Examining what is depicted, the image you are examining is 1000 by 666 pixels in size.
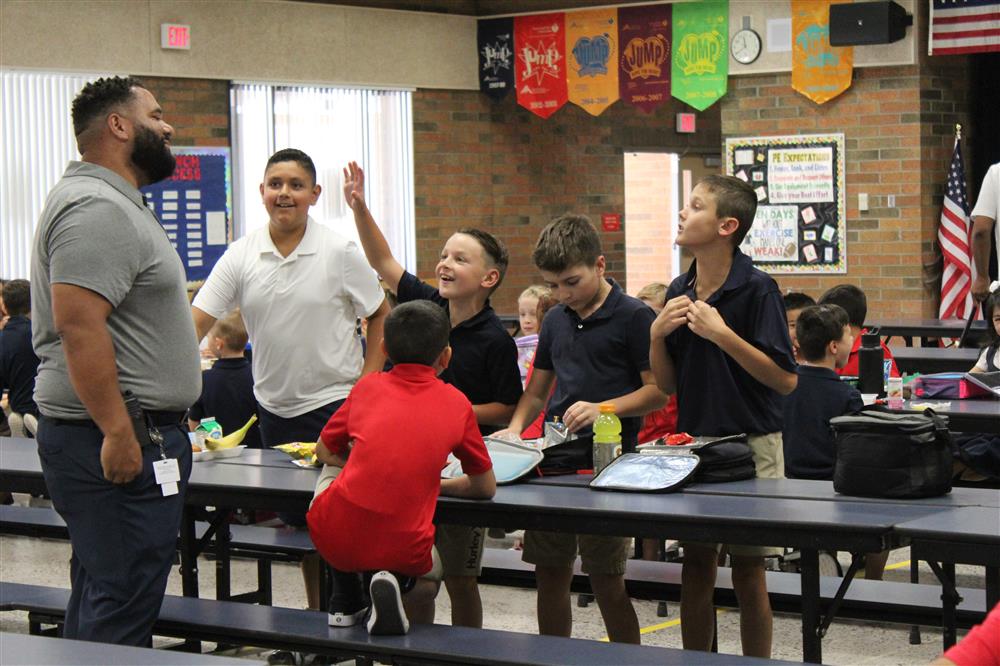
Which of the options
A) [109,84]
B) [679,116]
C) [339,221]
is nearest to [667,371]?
[109,84]

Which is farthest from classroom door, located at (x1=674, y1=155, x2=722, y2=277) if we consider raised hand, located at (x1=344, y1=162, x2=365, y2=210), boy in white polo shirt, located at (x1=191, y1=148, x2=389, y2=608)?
boy in white polo shirt, located at (x1=191, y1=148, x2=389, y2=608)

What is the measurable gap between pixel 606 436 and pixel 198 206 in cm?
819

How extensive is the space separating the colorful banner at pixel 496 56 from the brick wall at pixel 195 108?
2.62 m

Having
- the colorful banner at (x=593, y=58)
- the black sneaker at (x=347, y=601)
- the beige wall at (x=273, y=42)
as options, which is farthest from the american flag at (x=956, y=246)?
the black sneaker at (x=347, y=601)

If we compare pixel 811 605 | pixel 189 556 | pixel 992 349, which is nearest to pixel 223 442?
pixel 189 556

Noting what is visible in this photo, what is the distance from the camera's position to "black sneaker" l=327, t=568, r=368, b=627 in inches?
164

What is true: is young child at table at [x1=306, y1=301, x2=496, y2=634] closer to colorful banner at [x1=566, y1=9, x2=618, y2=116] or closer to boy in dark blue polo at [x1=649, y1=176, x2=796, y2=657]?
boy in dark blue polo at [x1=649, y1=176, x2=796, y2=657]

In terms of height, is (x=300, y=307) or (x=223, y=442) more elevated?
(x=300, y=307)

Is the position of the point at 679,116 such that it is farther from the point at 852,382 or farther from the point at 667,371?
the point at 667,371

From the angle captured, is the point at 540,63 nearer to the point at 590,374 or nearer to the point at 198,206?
the point at 198,206

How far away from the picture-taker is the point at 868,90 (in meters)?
11.6

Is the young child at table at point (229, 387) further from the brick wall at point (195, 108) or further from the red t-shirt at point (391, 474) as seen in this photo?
the brick wall at point (195, 108)

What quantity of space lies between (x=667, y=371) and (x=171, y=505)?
5.10 ft

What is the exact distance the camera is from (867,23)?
11.2 meters
